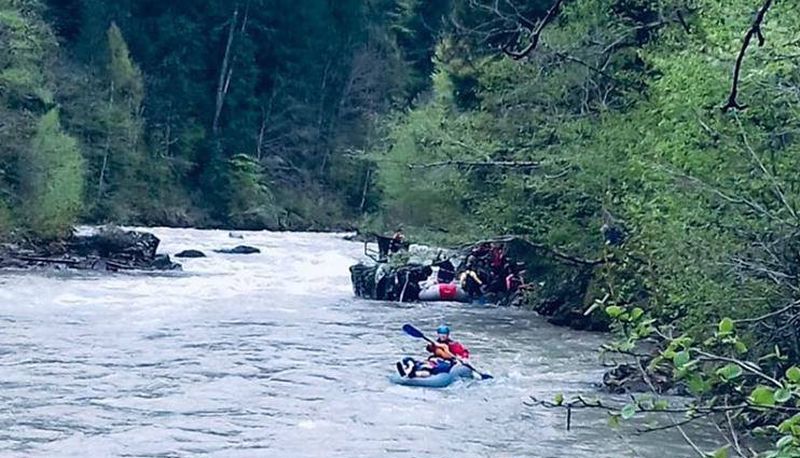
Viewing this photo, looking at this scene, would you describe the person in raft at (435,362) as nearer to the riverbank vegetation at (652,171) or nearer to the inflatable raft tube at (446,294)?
the riverbank vegetation at (652,171)

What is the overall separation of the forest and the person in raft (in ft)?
6.79

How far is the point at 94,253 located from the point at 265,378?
14.4 meters

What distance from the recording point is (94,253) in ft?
87.0

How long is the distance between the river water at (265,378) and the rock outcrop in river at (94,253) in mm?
2660

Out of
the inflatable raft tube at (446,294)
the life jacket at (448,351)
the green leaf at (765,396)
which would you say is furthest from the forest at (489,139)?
the life jacket at (448,351)

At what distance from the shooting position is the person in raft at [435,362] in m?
13.0

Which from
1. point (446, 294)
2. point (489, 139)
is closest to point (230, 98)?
point (446, 294)

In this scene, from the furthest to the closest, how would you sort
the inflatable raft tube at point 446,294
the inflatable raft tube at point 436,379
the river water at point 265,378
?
the inflatable raft tube at point 446,294 < the inflatable raft tube at point 436,379 < the river water at point 265,378

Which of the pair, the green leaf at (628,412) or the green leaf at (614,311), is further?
the green leaf at (614,311)

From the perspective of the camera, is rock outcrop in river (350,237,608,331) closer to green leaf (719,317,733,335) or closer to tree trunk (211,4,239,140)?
green leaf (719,317,733,335)

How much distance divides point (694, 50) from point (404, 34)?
126ft

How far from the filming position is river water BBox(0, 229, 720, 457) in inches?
399

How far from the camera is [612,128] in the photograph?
663 inches

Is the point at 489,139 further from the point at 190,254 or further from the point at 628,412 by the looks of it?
the point at 628,412
